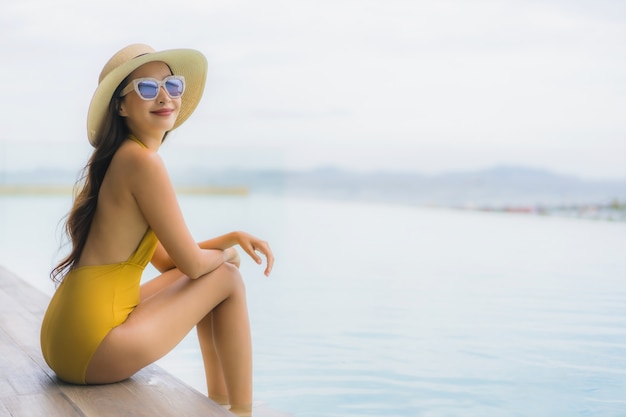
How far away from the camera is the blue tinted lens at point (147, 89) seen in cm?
217

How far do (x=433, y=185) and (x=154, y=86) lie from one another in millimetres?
16565

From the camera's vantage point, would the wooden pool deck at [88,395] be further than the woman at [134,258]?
No

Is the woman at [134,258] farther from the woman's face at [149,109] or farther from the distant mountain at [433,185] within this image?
the distant mountain at [433,185]

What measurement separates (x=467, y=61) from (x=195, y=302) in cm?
1587

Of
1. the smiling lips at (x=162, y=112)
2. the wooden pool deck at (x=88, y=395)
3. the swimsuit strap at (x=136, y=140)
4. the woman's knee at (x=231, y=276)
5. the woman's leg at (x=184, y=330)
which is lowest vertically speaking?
the wooden pool deck at (x=88, y=395)

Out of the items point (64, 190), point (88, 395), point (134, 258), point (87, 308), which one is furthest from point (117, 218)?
point (64, 190)

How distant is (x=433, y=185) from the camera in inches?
727

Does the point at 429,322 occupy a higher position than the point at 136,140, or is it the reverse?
the point at 136,140

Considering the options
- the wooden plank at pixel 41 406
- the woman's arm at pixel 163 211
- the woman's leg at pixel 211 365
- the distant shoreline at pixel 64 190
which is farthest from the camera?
the distant shoreline at pixel 64 190

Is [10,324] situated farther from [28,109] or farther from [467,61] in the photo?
[467,61]

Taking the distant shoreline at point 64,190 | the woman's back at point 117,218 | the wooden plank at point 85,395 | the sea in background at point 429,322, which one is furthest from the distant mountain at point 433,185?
the woman's back at point 117,218

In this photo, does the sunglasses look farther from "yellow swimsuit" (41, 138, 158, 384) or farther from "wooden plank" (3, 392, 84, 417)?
"wooden plank" (3, 392, 84, 417)

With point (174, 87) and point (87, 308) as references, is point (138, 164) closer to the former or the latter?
point (174, 87)

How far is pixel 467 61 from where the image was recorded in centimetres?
1731
